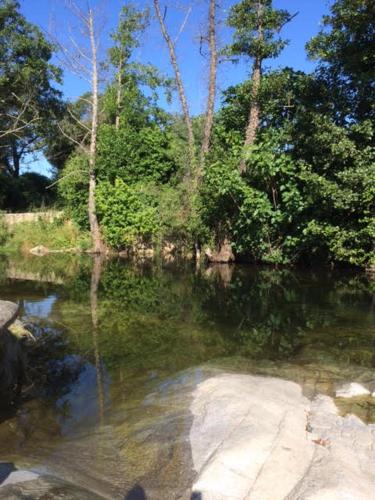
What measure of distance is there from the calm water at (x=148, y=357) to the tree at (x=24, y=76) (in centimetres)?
1828

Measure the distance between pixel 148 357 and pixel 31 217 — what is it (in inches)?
944

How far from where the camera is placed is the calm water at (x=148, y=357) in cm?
377

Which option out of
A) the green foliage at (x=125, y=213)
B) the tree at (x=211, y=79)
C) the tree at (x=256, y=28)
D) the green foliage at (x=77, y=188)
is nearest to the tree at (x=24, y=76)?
the green foliage at (x=77, y=188)

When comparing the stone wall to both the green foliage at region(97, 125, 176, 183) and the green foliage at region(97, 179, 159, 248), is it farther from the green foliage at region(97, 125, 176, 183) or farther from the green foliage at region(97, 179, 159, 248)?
the green foliage at region(97, 179, 159, 248)

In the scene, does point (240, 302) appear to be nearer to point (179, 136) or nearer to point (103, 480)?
point (103, 480)

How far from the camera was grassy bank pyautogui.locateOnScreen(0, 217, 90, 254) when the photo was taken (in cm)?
2648

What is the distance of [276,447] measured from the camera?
3564 millimetres

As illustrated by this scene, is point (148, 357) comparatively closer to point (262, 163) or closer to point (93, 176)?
point (262, 163)

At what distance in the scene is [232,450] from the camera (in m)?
3.53

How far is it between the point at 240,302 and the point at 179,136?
20486mm

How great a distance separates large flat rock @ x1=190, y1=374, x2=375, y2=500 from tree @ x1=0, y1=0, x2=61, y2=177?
25.8m

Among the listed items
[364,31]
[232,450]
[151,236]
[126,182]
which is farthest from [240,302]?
[126,182]

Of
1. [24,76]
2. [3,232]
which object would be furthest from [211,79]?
[3,232]

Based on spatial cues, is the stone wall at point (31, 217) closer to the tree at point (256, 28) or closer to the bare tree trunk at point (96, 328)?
the bare tree trunk at point (96, 328)
